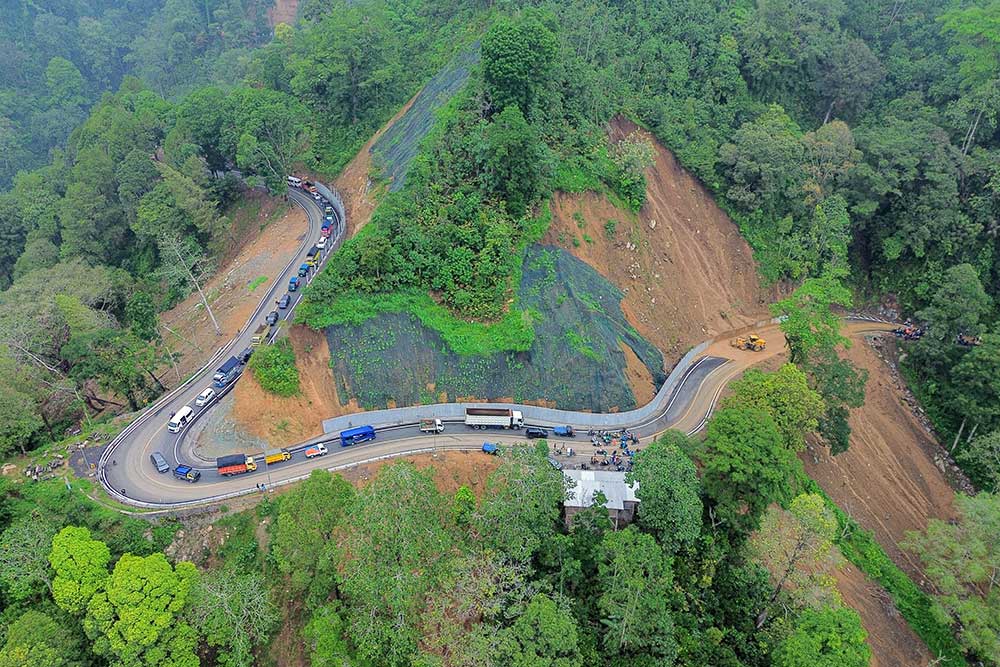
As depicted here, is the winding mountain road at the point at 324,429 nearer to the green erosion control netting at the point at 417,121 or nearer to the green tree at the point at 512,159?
the green erosion control netting at the point at 417,121

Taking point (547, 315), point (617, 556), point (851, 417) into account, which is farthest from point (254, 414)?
point (851, 417)

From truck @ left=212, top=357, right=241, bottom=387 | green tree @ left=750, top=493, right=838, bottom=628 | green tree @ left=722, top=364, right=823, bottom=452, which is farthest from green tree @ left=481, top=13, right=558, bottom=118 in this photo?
green tree @ left=750, top=493, right=838, bottom=628

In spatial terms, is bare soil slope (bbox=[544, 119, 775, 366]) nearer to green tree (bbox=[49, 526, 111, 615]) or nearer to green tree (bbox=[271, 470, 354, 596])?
green tree (bbox=[271, 470, 354, 596])

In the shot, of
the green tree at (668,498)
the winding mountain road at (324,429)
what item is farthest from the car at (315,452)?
the green tree at (668,498)

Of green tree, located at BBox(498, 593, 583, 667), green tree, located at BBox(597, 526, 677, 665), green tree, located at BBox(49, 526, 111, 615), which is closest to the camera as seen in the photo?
green tree, located at BBox(498, 593, 583, 667)

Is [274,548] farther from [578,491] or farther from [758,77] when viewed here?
[758,77]

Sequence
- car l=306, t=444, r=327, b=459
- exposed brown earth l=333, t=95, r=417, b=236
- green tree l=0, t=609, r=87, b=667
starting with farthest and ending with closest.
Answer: exposed brown earth l=333, t=95, r=417, b=236 → car l=306, t=444, r=327, b=459 → green tree l=0, t=609, r=87, b=667

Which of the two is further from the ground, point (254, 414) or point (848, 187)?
point (254, 414)
